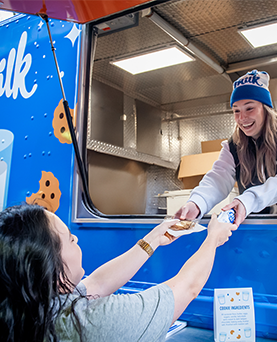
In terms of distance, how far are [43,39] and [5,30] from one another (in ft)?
1.74

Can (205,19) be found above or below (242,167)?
above

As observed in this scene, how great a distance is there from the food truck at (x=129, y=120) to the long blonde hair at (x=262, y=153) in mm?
317

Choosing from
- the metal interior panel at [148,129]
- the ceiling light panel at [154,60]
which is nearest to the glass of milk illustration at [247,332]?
the ceiling light panel at [154,60]

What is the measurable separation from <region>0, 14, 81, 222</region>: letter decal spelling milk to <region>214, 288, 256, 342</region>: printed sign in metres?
1.12

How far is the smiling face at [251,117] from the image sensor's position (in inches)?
68.5

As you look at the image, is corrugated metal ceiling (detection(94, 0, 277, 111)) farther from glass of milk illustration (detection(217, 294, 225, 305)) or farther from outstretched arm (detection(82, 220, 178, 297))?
glass of milk illustration (detection(217, 294, 225, 305))

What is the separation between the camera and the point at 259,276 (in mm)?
1448

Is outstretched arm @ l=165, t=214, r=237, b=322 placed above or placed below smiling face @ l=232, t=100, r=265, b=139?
below

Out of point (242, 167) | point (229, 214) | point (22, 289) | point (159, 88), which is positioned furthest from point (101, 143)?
point (22, 289)

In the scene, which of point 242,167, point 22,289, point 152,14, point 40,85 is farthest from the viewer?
point 152,14

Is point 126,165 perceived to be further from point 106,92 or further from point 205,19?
point 205,19

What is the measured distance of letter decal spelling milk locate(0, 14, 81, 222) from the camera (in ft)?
7.24

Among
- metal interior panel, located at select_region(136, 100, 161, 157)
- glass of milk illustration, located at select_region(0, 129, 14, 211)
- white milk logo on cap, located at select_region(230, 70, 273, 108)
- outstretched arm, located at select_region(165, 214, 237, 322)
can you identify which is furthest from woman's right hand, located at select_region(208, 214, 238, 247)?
metal interior panel, located at select_region(136, 100, 161, 157)

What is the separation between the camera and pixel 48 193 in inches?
86.9
